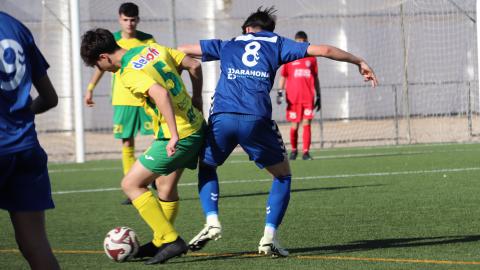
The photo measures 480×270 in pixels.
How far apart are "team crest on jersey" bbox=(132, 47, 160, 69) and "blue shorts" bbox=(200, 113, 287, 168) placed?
63 centimetres

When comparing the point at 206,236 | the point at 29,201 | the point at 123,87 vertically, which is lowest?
the point at 206,236

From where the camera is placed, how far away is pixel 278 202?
756 cm

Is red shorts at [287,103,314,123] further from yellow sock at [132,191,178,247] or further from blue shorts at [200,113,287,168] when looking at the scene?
yellow sock at [132,191,178,247]

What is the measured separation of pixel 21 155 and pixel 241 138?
2781 mm

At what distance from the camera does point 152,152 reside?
7277mm

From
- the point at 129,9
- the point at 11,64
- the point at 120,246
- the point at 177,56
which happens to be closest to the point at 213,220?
the point at 120,246

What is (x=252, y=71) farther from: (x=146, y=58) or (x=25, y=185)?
(x=25, y=185)

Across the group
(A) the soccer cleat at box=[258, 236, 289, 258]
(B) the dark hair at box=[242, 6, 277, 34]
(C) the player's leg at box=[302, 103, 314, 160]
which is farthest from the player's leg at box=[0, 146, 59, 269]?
(C) the player's leg at box=[302, 103, 314, 160]

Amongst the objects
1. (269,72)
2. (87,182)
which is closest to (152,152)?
(269,72)

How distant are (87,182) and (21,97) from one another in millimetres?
10150

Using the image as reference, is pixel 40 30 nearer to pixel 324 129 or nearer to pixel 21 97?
pixel 324 129

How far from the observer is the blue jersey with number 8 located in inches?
294

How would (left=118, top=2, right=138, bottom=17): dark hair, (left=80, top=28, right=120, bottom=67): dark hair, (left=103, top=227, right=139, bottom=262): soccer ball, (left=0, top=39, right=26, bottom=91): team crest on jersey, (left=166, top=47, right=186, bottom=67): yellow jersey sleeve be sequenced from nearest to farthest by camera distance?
(left=0, top=39, right=26, bottom=91): team crest on jersey → (left=80, top=28, right=120, bottom=67): dark hair → (left=103, top=227, right=139, bottom=262): soccer ball → (left=166, top=47, right=186, bottom=67): yellow jersey sleeve → (left=118, top=2, right=138, bottom=17): dark hair

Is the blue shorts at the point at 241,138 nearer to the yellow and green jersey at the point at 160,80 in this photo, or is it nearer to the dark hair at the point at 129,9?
→ the yellow and green jersey at the point at 160,80
